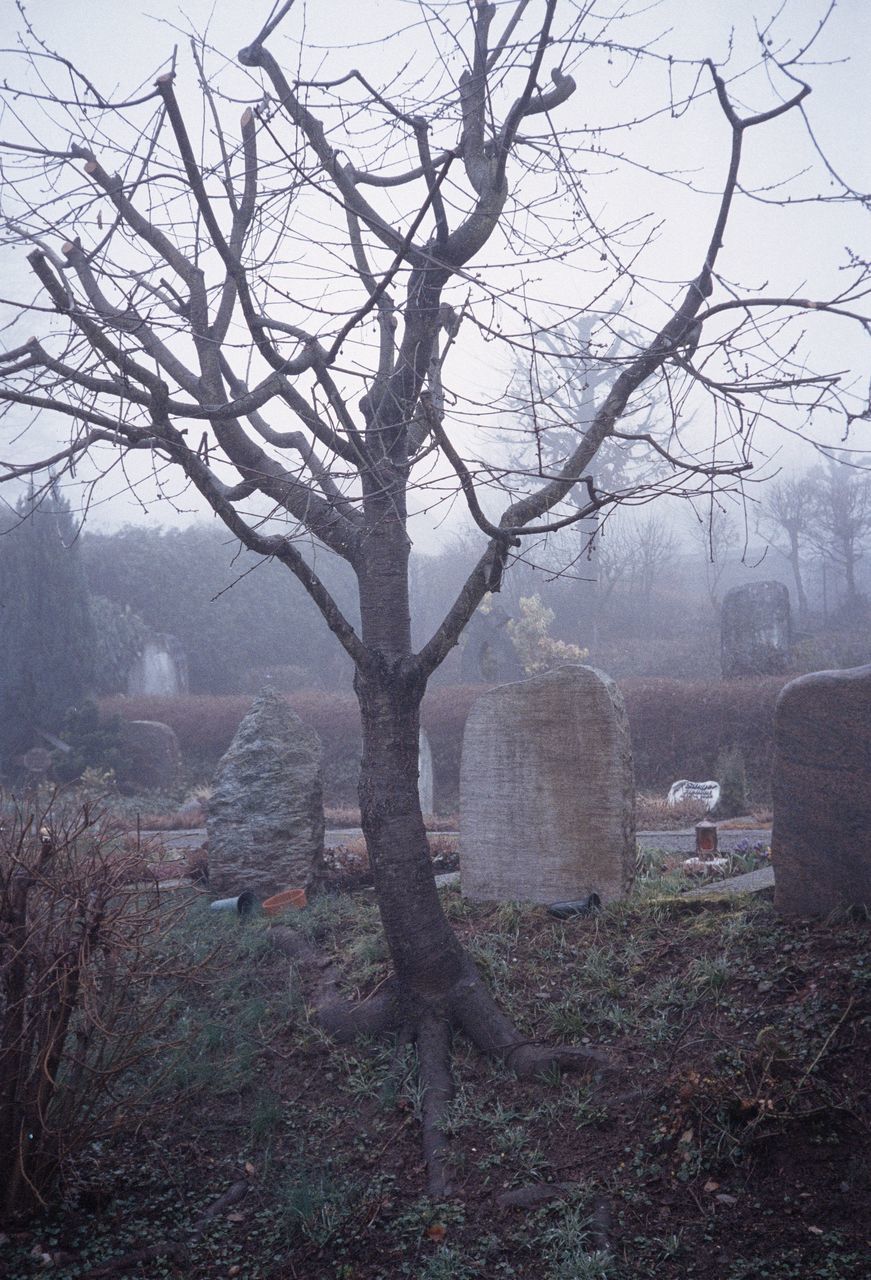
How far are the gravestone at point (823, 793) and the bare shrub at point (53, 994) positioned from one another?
117 inches

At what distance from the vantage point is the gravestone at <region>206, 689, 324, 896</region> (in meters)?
7.05

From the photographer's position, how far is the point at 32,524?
18031 mm

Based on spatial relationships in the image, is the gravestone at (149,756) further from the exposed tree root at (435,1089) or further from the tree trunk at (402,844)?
the exposed tree root at (435,1089)

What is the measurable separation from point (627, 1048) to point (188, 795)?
12930 mm

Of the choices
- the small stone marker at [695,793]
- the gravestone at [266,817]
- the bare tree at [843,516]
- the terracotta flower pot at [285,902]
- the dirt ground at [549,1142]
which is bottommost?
the dirt ground at [549,1142]

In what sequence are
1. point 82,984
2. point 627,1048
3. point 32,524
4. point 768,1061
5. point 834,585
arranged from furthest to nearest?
1. point 834,585
2. point 32,524
3. point 627,1048
4. point 768,1061
5. point 82,984

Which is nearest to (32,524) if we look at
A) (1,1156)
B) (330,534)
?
(330,534)

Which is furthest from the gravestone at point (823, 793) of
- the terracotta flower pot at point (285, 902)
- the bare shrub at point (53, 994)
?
the terracotta flower pot at point (285, 902)

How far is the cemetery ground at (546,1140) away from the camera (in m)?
2.98

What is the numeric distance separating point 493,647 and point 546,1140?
18406 millimetres

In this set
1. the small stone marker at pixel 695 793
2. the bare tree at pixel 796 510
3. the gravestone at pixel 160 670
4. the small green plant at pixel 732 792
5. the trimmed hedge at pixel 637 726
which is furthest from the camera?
the bare tree at pixel 796 510

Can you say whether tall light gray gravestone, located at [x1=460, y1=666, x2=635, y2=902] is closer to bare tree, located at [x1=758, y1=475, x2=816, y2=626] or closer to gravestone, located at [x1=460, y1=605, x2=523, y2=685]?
gravestone, located at [x1=460, y1=605, x2=523, y2=685]

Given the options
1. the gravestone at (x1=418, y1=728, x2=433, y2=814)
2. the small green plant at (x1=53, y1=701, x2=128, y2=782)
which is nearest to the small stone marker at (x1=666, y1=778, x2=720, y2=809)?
the gravestone at (x1=418, y1=728, x2=433, y2=814)

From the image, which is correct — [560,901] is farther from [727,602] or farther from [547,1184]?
[727,602]
